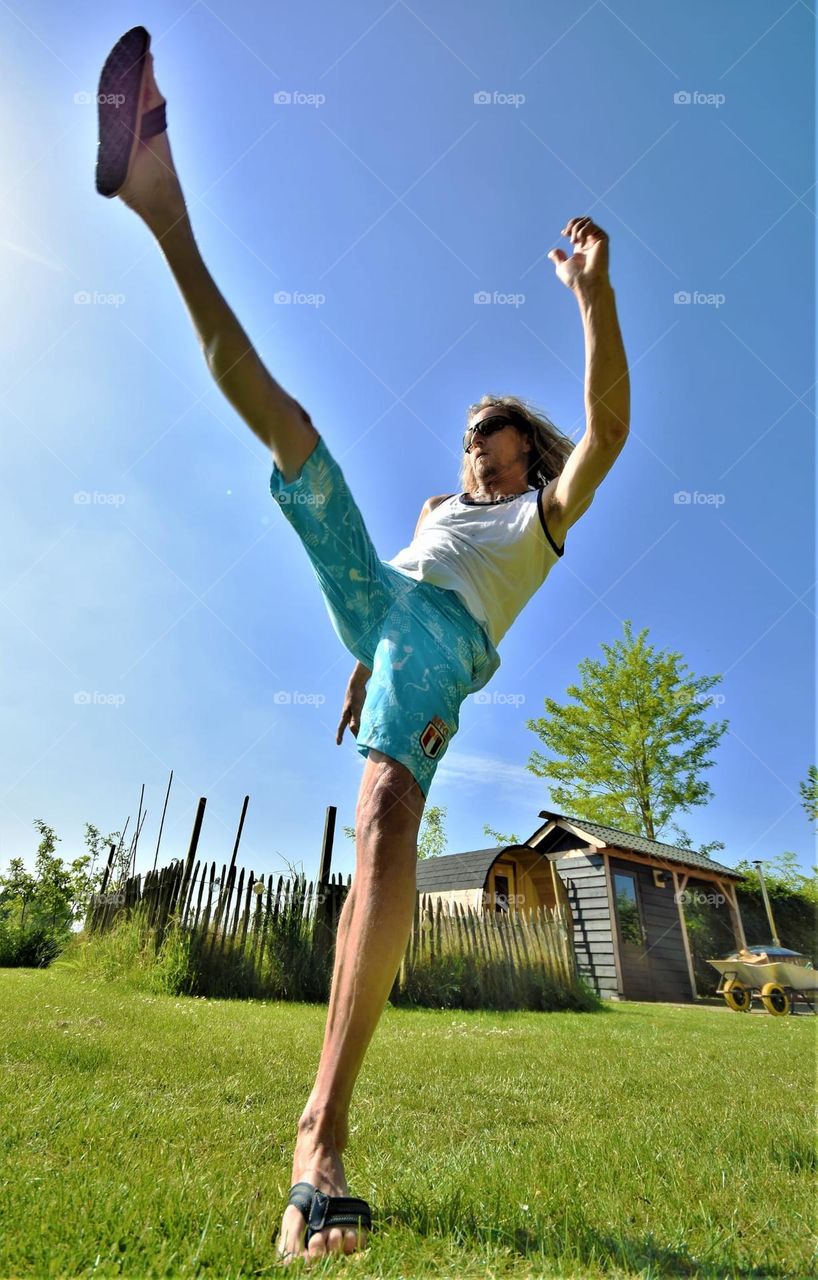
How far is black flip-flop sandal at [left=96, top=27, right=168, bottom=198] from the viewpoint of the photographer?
134cm

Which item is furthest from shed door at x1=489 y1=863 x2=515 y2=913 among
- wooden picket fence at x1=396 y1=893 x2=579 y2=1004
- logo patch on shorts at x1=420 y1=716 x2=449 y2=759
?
logo patch on shorts at x1=420 y1=716 x2=449 y2=759

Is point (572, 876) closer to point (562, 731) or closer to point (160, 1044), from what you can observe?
point (562, 731)

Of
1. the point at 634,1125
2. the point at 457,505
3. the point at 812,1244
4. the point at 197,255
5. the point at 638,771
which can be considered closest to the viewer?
the point at 812,1244

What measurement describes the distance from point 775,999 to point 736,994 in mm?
1020

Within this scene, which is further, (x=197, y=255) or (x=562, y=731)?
(x=562, y=731)

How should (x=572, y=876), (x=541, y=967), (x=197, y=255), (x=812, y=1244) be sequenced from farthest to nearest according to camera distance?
(x=572, y=876), (x=541, y=967), (x=197, y=255), (x=812, y=1244)

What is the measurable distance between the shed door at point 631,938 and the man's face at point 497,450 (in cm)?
1483

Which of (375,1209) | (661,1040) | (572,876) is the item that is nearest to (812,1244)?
(375,1209)

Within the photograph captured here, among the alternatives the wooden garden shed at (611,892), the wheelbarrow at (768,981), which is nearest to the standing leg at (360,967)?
the wooden garden shed at (611,892)

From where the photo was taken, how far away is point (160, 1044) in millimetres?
3234

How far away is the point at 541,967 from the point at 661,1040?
4895 millimetres

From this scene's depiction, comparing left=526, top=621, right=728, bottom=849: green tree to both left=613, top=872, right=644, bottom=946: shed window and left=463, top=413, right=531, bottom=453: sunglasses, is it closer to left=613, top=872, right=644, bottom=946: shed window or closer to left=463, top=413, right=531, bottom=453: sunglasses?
left=613, top=872, right=644, bottom=946: shed window

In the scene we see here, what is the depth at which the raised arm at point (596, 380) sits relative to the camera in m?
1.82

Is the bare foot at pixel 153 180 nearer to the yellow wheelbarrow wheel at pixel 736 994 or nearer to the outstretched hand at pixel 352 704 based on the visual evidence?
the outstretched hand at pixel 352 704
